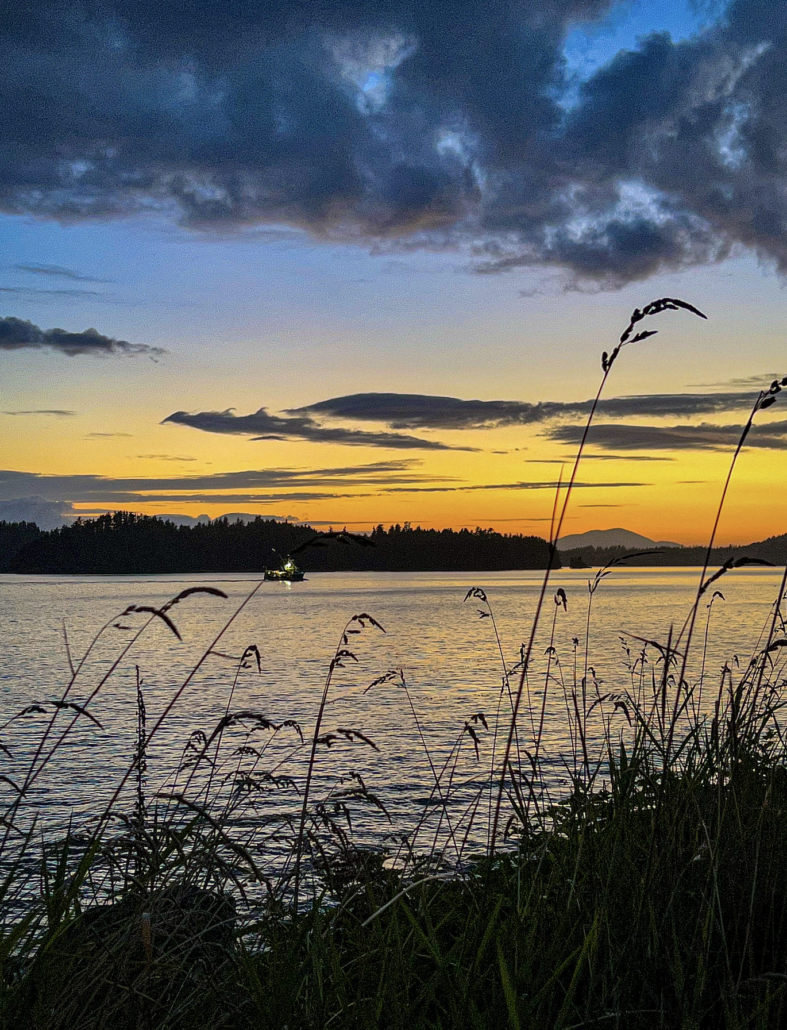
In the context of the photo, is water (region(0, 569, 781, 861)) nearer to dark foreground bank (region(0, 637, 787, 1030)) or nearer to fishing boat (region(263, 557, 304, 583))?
fishing boat (region(263, 557, 304, 583))

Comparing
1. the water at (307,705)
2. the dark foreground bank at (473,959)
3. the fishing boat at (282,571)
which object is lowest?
the water at (307,705)

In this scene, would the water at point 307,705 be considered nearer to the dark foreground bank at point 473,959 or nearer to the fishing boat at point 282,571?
the fishing boat at point 282,571

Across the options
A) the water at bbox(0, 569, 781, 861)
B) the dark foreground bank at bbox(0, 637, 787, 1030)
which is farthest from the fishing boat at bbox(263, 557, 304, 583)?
the dark foreground bank at bbox(0, 637, 787, 1030)

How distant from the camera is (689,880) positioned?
4.08 meters

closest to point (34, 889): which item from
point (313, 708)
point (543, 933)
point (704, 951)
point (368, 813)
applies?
point (368, 813)

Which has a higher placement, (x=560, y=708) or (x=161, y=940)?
(x=161, y=940)

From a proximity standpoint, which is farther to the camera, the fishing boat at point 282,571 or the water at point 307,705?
the water at point 307,705

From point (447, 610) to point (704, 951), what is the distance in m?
78.5

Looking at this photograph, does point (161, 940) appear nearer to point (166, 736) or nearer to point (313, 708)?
point (166, 736)

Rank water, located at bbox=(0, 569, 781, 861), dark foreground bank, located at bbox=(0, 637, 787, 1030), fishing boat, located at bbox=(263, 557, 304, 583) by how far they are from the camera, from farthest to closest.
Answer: water, located at bbox=(0, 569, 781, 861), fishing boat, located at bbox=(263, 557, 304, 583), dark foreground bank, located at bbox=(0, 637, 787, 1030)

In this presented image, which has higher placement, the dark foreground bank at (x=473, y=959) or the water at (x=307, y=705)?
the dark foreground bank at (x=473, y=959)

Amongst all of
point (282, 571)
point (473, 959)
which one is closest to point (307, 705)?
point (282, 571)

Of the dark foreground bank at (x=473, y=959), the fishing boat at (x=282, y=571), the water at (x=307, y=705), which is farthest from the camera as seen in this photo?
the water at (x=307, y=705)

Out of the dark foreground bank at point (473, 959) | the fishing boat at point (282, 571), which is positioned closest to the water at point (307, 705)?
the fishing boat at point (282, 571)
